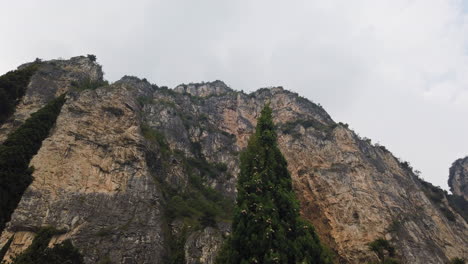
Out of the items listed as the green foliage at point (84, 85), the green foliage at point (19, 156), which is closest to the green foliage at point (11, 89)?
the green foliage at point (19, 156)

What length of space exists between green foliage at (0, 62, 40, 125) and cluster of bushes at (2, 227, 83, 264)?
19.8 m

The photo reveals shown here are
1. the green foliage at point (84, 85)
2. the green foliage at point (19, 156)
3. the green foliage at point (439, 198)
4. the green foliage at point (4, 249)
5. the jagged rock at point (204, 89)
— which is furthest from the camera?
the jagged rock at point (204, 89)

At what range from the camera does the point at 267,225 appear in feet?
72.6

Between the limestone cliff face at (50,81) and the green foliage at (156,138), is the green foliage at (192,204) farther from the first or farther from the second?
the limestone cliff face at (50,81)

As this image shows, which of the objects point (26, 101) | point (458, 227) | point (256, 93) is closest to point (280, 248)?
point (26, 101)

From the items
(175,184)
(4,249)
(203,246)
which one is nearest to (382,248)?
(203,246)

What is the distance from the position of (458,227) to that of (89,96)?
180ft

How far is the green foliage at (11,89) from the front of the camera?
1479 inches

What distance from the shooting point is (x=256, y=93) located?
79125 mm

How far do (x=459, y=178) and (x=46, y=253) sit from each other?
92.3 meters

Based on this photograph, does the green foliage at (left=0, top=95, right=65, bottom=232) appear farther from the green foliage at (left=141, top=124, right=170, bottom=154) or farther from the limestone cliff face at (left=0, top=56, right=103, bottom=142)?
the green foliage at (left=141, top=124, right=170, bottom=154)

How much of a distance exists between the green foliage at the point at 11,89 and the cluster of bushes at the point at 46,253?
1984 cm

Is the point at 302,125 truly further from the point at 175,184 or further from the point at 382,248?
the point at 382,248

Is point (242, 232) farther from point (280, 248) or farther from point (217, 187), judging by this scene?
point (217, 187)
